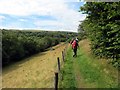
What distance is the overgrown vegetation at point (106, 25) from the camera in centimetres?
1715

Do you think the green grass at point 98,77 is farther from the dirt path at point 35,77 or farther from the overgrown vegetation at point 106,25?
the dirt path at point 35,77

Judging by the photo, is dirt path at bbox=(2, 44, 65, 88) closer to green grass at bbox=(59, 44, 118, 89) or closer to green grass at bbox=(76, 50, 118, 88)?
green grass at bbox=(59, 44, 118, 89)

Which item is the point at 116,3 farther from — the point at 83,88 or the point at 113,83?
the point at 83,88

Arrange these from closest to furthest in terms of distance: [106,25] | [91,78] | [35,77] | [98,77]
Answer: [91,78] → [98,77] → [106,25] → [35,77]

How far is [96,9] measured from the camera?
74.1ft

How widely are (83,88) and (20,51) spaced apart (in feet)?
206

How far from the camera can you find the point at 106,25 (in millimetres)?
18500

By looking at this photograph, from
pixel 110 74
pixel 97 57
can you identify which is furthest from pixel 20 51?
pixel 110 74

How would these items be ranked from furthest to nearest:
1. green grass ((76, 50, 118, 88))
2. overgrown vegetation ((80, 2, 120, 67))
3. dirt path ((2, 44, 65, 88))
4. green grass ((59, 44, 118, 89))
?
dirt path ((2, 44, 65, 88)) → overgrown vegetation ((80, 2, 120, 67)) → green grass ((76, 50, 118, 88)) → green grass ((59, 44, 118, 89))

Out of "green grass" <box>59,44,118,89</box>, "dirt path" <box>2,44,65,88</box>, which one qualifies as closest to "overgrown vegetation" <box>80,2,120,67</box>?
"green grass" <box>59,44,118,89</box>

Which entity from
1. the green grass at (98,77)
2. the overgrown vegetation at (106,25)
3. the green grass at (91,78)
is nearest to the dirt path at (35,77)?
the green grass at (91,78)

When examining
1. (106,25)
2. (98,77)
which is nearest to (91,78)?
(98,77)

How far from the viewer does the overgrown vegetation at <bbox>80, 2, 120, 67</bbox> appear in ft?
56.3

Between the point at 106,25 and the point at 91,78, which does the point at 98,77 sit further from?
the point at 106,25
